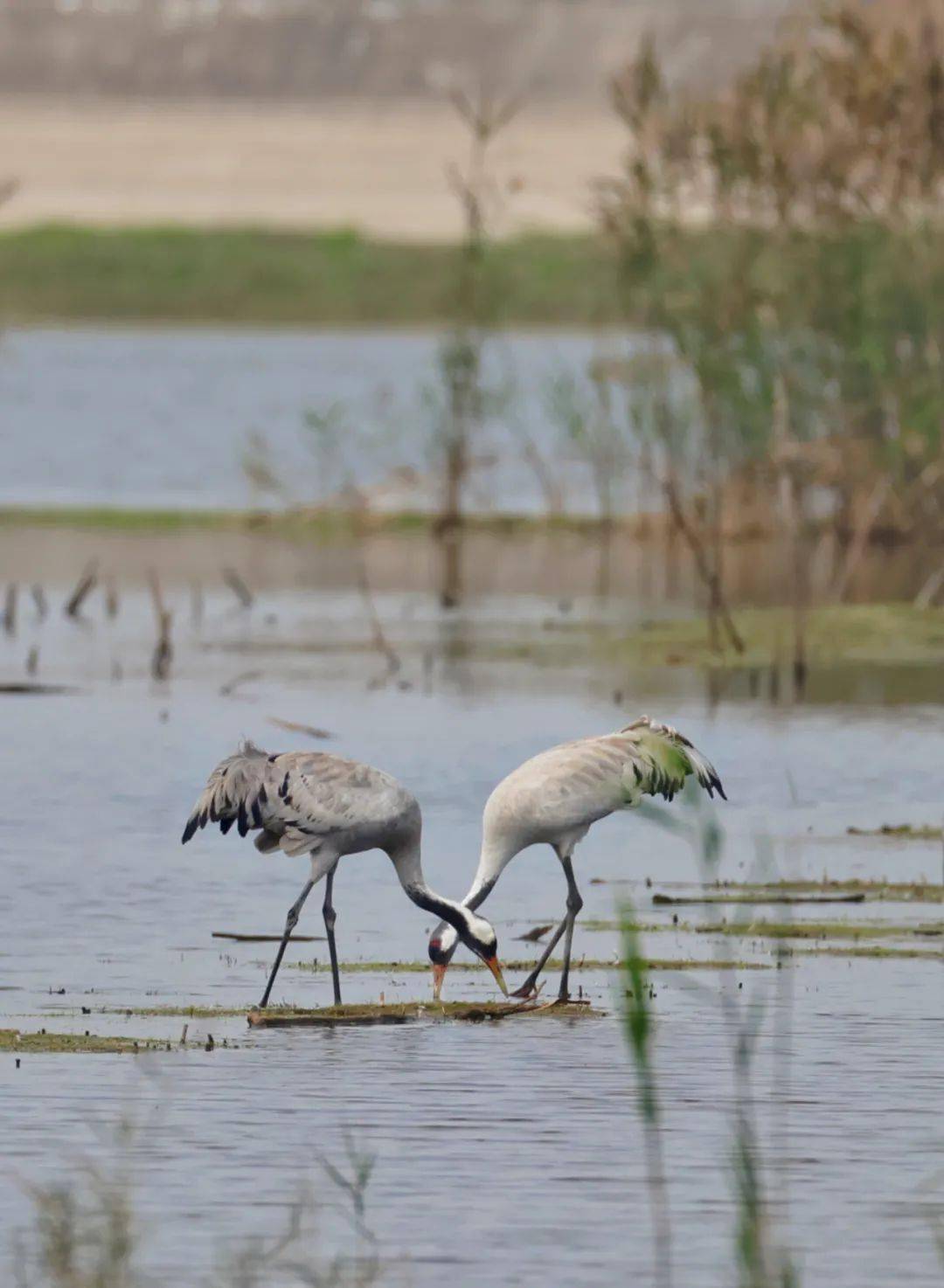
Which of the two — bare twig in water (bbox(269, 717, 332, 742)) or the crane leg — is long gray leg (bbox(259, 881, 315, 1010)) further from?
bare twig in water (bbox(269, 717, 332, 742))

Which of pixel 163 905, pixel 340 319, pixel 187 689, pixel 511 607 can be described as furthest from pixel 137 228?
pixel 163 905

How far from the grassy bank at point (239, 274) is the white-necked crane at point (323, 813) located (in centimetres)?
6768

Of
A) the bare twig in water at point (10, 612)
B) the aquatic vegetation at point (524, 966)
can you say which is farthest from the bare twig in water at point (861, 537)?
the aquatic vegetation at point (524, 966)

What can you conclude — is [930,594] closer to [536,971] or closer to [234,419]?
[536,971]

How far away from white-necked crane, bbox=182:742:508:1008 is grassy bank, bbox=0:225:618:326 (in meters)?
67.7

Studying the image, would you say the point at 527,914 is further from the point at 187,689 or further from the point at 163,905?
the point at 187,689

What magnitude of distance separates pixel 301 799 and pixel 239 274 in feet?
243

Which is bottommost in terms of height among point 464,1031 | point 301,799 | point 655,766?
point 464,1031

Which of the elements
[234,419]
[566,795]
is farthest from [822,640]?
[234,419]

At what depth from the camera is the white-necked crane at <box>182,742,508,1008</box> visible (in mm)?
11406

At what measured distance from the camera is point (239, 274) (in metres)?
84.9

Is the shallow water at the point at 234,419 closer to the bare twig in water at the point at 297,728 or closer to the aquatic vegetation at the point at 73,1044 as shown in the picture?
the bare twig in water at the point at 297,728

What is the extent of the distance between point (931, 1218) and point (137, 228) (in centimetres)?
8235

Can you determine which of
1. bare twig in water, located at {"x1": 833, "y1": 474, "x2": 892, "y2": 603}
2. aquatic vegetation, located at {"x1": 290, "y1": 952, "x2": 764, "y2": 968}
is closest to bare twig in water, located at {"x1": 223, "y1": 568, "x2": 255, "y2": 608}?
bare twig in water, located at {"x1": 833, "y1": 474, "x2": 892, "y2": 603}
